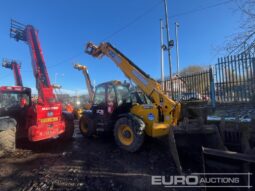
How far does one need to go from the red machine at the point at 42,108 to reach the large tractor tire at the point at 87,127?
2.02 ft

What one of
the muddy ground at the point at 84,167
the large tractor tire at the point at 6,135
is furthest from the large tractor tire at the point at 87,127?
the large tractor tire at the point at 6,135

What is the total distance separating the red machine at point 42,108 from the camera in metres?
6.10

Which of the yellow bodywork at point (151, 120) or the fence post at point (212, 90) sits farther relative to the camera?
the fence post at point (212, 90)

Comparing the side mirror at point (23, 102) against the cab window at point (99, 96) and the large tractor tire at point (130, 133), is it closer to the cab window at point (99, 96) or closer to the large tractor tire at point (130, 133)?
the cab window at point (99, 96)

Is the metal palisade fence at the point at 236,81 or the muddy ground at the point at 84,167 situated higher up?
the metal palisade fence at the point at 236,81

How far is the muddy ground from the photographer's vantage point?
381 cm

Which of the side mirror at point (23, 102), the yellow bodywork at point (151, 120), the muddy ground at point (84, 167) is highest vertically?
the side mirror at point (23, 102)

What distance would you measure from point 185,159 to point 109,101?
11.0 ft

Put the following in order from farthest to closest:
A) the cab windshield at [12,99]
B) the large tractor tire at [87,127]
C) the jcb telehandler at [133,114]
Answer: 1. the large tractor tire at [87,127]
2. the cab windshield at [12,99]
3. the jcb telehandler at [133,114]

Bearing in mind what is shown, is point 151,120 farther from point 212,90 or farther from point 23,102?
point 23,102

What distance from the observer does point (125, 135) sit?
598cm

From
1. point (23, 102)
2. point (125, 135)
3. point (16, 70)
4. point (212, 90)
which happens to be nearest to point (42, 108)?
point (23, 102)

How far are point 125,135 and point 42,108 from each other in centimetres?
285

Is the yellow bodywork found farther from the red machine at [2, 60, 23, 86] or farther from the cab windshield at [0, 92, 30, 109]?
the red machine at [2, 60, 23, 86]
